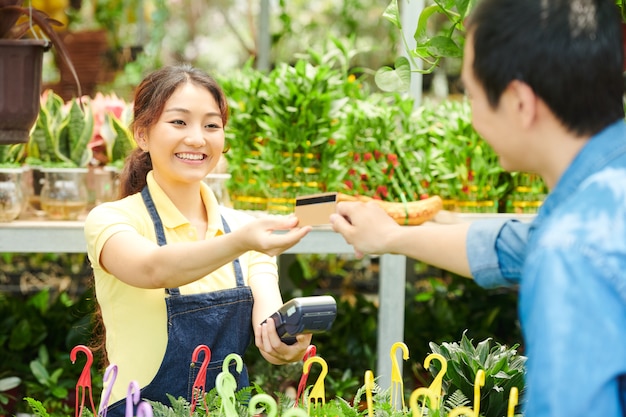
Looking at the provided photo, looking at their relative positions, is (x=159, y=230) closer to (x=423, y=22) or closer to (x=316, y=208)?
(x=316, y=208)

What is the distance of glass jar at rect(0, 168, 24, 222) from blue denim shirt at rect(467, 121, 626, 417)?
1920 millimetres

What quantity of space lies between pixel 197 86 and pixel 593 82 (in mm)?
939

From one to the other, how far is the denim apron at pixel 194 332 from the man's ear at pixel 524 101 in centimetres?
A: 84

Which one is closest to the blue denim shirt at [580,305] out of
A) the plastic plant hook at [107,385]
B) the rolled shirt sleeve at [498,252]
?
the rolled shirt sleeve at [498,252]

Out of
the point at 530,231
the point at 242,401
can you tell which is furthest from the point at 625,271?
the point at 242,401

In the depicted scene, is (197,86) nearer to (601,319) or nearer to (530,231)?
(530,231)

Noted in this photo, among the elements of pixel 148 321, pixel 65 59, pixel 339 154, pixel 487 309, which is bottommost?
pixel 487 309

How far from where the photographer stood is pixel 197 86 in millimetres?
1686

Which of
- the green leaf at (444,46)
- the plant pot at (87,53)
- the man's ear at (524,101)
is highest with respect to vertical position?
the plant pot at (87,53)

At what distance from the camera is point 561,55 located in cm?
90

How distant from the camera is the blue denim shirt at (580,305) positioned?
814 millimetres

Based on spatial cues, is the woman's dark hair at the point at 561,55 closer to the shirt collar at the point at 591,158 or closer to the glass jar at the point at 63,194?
the shirt collar at the point at 591,158

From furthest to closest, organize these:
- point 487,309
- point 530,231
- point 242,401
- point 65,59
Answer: point 487,309, point 65,59, point 242,401, point 530,231

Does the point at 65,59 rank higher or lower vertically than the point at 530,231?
higher
